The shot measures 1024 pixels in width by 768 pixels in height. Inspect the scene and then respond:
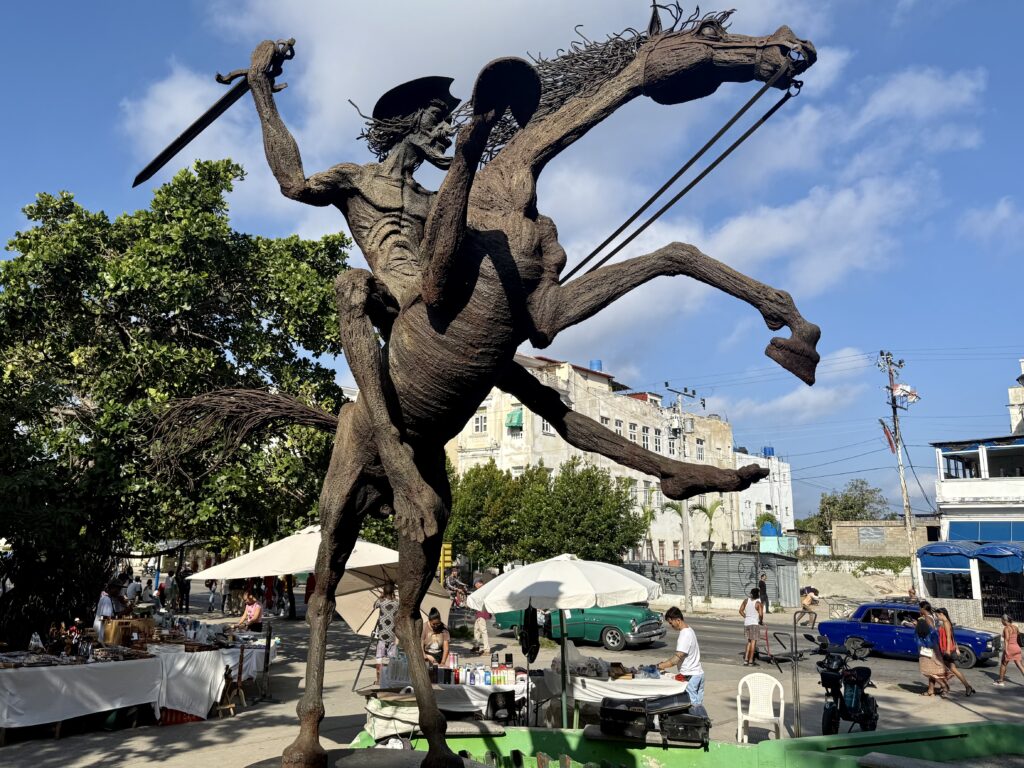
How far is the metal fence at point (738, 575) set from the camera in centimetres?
3228

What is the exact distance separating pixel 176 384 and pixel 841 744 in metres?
9.52

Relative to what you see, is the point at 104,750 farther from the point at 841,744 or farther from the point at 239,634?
the point at 841,744

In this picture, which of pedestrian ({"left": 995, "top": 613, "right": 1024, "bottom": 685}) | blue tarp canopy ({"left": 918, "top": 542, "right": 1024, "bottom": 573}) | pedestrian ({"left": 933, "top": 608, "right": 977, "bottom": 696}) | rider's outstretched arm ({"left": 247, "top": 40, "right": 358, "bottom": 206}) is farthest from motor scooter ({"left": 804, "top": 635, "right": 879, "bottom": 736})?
blue tarp canopy ({"left": 918, "top": 542, "right": 1024, "bottom": 573})

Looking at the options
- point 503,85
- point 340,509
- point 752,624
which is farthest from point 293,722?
point 752,624

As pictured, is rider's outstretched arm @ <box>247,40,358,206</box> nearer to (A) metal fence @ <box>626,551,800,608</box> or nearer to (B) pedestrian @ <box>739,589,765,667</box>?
(B) pedestrian @ <box>739,589,765,667</box>

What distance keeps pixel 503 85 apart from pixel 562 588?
7.17 metres

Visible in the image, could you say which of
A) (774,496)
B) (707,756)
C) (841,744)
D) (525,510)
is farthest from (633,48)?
(774,496)

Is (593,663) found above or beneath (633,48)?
beneath

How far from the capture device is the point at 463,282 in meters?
3.59

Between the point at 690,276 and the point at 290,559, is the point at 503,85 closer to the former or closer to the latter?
the point at 690,276

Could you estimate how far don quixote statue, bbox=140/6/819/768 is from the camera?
11.1ft

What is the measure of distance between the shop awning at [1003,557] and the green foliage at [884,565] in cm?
1147

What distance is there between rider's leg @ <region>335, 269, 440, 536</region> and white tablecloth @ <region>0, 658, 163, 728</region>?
6.60 metres

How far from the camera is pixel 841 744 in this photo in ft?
14.7
